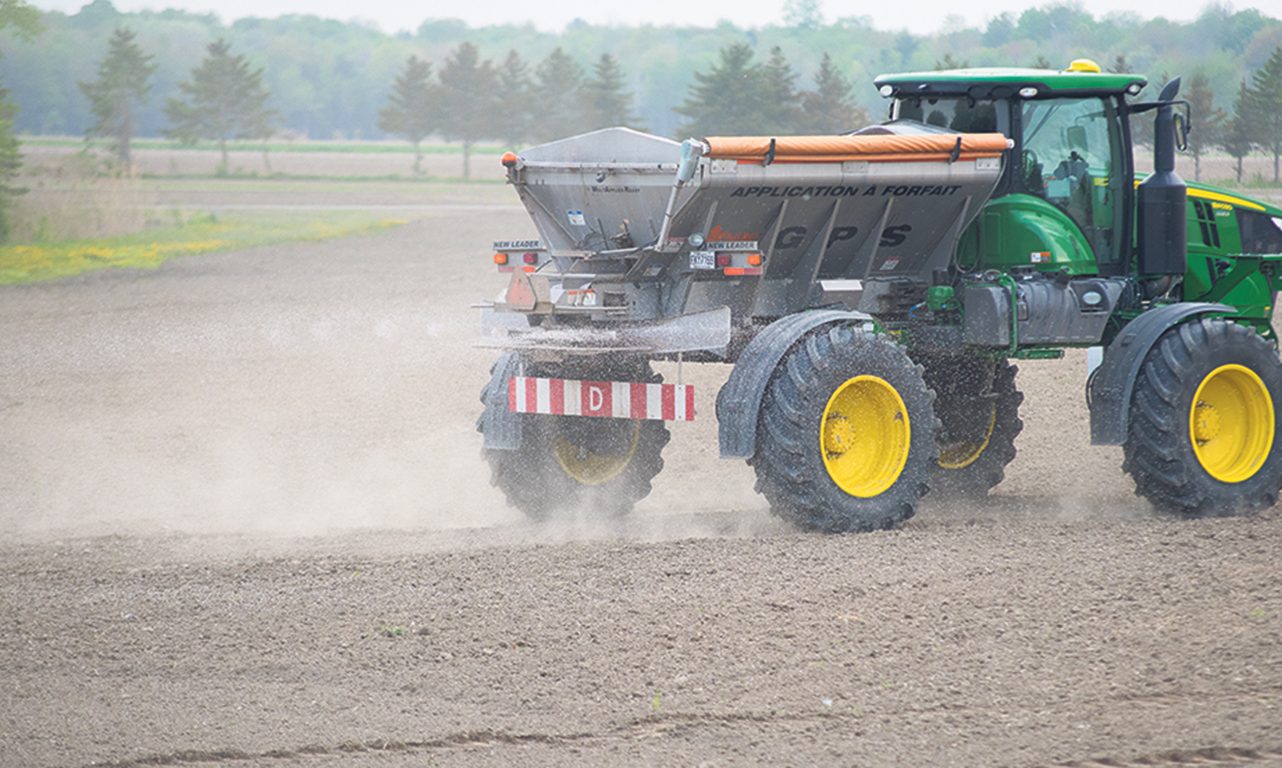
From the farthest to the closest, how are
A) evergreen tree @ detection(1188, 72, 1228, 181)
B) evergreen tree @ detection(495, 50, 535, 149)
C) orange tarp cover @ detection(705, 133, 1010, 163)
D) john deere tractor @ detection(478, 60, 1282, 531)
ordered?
evergreen tree @ detection(495, 50, 535, 149) < evergreen tree @ detection(1188, 72, 1228, 181) < john deere tractor @ detection(478, 60, 1282, 531) < orange tarp cover @ detection(705, 133, 1010, 163)

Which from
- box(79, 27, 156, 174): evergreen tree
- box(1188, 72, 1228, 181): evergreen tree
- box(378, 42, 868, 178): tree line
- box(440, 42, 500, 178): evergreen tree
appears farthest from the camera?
box(440, 42, 500, 178): evergreen tree

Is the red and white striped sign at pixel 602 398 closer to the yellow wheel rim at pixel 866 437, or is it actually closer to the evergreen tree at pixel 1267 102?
the yellow wheel rim at pixel 866 437

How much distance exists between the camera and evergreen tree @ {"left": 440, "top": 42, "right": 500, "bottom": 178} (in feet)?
205

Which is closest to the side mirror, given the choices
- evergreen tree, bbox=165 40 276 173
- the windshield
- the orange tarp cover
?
the windshield

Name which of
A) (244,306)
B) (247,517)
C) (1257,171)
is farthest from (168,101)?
(247,517)

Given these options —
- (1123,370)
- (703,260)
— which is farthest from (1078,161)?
(703,260)

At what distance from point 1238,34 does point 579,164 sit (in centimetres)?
1565

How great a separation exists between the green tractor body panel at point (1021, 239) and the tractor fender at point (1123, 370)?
651mm

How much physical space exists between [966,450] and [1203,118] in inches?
431

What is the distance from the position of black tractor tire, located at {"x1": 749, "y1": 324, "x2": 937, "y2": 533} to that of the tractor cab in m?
1.35

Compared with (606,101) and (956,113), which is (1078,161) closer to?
(956,113)

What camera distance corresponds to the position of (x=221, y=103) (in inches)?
2591

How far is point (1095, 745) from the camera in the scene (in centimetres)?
555

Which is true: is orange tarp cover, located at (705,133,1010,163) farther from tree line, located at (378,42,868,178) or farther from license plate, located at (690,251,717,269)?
tree line, located at (378,42,868,178)
